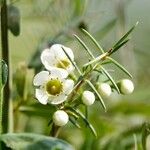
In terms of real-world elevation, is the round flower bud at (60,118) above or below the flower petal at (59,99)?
below

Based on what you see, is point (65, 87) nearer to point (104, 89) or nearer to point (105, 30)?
point (104, 89)

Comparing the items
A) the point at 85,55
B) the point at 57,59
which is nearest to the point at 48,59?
the point at 57,59

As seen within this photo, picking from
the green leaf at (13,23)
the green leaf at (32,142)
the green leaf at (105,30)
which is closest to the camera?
the green leaf at (32,142)

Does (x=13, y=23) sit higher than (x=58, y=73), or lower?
higher

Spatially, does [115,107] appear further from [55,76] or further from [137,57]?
[55,76]

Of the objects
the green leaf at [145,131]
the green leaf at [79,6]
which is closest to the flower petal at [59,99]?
the green leaf at [145,131]

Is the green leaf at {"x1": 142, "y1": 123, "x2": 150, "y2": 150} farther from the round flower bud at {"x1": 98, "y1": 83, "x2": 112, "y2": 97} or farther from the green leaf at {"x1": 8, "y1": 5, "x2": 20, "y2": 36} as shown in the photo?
the green leaf at {"x1": 8, "y1": 5, "x2": 20, "y2": 36}

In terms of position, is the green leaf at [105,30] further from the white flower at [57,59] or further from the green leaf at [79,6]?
the white flower at [57,59]
